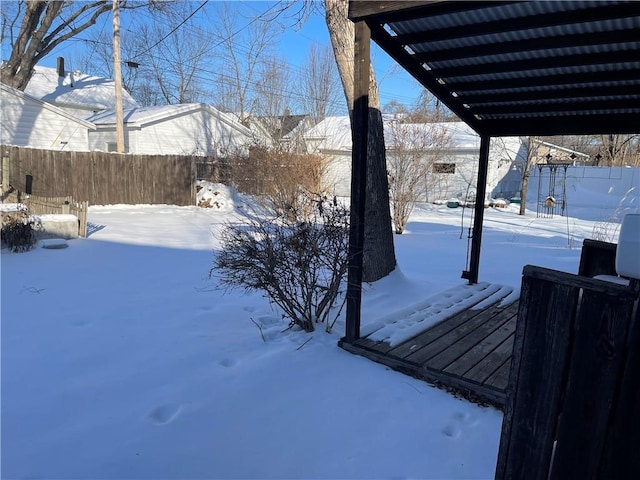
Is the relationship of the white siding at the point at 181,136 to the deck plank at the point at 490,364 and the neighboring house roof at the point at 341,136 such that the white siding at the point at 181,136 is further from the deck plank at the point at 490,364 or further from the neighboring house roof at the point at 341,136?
the deck plank at the point at 490,364

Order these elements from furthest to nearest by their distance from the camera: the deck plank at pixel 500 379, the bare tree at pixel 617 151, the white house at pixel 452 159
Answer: the bare tree at pixel 617 151
the white house at pixel 452 159
the deck plank at pixel 500 379

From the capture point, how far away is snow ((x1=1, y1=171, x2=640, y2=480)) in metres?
2.04

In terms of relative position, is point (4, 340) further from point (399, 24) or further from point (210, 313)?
point (399, 24)

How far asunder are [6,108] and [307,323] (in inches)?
724

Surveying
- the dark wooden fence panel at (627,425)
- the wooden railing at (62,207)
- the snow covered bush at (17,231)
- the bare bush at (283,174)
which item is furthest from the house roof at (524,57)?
the wooden railing at (62,207)

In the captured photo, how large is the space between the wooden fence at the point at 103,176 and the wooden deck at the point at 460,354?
40.5ft

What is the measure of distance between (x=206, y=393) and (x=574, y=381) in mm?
2046

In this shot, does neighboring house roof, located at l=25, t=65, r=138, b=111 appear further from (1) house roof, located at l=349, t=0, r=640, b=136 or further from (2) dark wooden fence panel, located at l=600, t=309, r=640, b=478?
(2) dark wooden fence panel, located at l=600, t=309, r=640, b=478

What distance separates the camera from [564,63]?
3.41 meters

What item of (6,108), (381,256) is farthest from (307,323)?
(6,108)

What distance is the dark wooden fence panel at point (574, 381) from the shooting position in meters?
1.17

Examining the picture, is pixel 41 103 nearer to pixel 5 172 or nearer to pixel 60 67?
pixel 5 172

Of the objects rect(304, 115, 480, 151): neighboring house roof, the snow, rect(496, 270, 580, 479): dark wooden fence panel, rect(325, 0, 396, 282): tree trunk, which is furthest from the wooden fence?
rect(496, 270, 580, 479): dark wooden fence panel

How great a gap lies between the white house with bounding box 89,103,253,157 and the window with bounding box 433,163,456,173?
28.6ft
